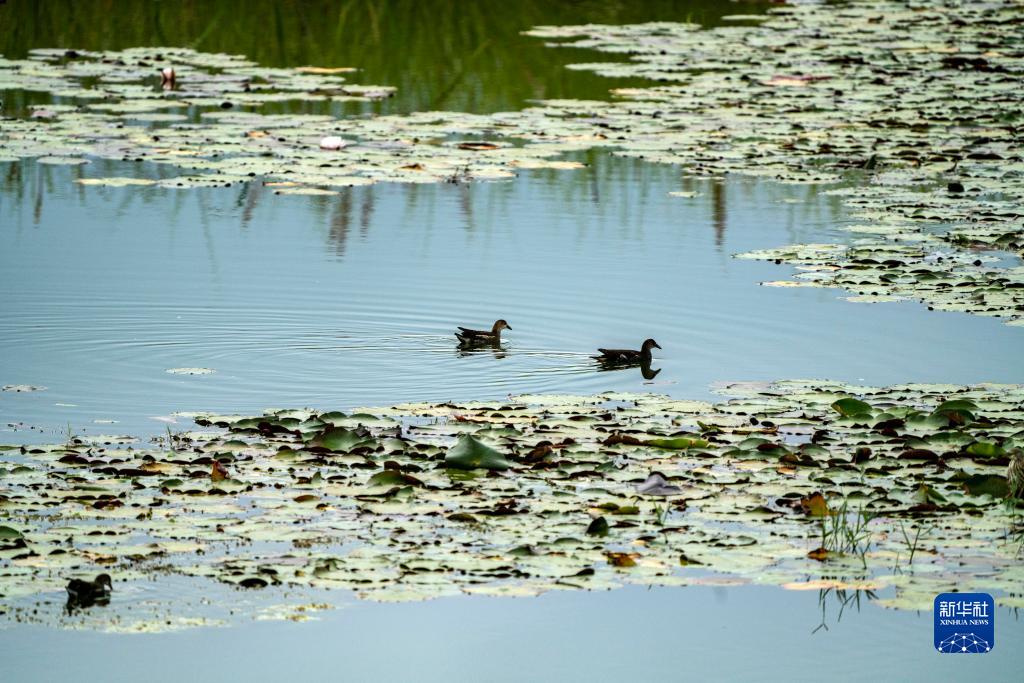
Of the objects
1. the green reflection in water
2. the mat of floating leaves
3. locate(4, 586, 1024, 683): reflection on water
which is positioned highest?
the green reflection in water

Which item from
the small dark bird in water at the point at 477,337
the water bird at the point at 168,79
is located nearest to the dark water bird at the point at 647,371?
the small dark bird in water at the point at 477,337

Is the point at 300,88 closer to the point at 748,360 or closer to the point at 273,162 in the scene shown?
the point at 273,162

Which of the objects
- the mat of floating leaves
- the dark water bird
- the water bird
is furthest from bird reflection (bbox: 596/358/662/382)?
the water bird

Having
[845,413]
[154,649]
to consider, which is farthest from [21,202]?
[154,649]

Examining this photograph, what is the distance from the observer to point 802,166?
41.0ft

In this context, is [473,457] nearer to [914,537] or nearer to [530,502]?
[530,502]

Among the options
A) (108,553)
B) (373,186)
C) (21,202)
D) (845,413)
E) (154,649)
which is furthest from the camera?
(373,186)

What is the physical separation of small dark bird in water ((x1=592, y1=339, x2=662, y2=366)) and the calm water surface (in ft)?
0.38

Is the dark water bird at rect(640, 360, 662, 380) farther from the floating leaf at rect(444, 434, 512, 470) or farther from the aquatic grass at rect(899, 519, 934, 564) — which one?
the aquatic grass at rect(899, 519, 934, 564)

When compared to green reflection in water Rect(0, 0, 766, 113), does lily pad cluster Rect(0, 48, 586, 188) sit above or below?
below

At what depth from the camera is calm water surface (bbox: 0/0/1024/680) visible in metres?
4.51

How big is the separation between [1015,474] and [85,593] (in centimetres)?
296

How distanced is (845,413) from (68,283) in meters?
4.55

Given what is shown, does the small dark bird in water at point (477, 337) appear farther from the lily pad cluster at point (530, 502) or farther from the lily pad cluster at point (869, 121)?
the lily pad cluster at point (869, 121)
